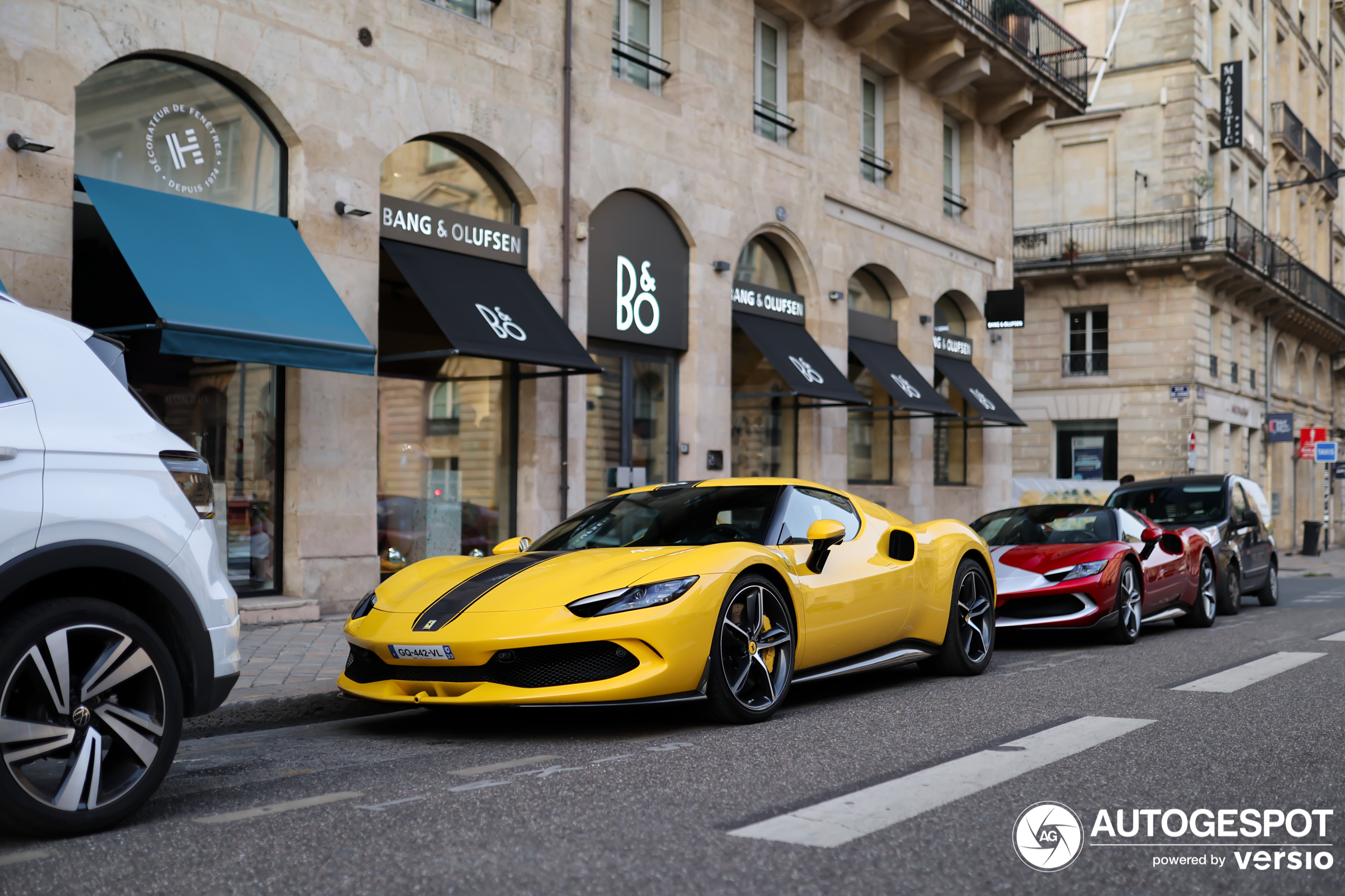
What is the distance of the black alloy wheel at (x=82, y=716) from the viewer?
12.5 feet

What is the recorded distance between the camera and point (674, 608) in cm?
578

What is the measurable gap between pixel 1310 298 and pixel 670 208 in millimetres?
33509

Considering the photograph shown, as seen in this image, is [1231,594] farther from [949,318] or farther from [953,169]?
[953,169]

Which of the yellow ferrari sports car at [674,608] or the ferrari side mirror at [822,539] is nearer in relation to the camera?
the yellow ferrari sports car at [674,608]

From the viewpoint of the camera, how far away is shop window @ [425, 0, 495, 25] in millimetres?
13438

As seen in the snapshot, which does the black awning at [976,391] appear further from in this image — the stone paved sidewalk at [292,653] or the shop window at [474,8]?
the stone paved sidewalk at [292,653]

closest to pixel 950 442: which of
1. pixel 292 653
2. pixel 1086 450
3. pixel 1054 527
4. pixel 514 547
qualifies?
pixel 1054 527

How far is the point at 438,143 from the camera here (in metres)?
13.3

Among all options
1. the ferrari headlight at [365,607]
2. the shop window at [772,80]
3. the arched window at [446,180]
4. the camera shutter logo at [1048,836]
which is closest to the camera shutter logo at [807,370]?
the shop window at [772,80]

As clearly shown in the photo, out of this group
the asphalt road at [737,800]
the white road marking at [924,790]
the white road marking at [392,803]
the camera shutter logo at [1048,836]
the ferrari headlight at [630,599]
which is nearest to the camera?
the asphalt road at [737,800]

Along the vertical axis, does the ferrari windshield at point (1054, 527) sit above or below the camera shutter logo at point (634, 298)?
below

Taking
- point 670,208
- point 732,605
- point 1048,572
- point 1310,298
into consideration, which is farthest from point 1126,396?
point 732,605

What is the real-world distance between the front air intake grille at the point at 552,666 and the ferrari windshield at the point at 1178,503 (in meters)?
10.0

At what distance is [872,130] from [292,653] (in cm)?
1501
